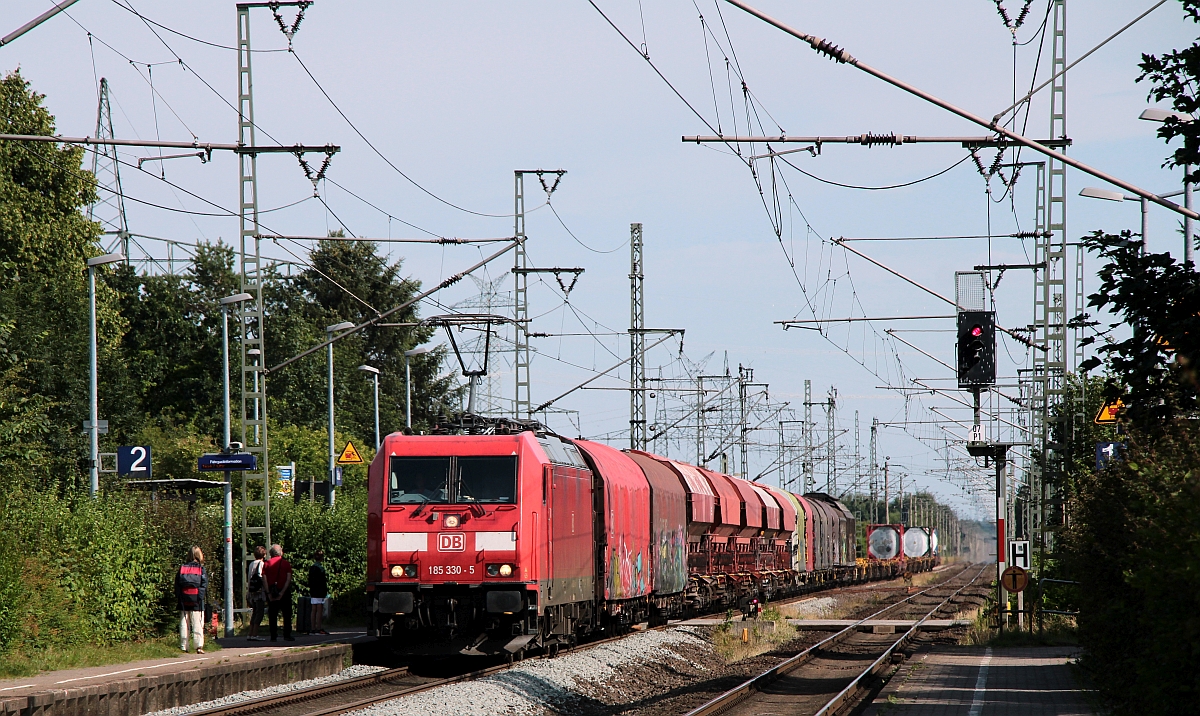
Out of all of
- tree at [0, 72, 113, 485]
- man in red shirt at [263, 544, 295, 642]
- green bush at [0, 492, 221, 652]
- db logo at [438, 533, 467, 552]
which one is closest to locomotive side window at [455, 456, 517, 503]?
db logo at [438, 533, 467, 552]

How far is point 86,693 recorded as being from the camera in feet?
45.2

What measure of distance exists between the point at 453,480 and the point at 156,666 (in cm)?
469

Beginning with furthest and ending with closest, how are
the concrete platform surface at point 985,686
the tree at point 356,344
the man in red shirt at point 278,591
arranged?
1. the tree at point 356,344
2. the man in red shirt at point 278,591
3. the concrete platform surface at point 985,686

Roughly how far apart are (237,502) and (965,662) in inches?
678

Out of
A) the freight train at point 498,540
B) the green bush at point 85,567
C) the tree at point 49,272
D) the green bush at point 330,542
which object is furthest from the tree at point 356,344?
the freight train at point 498,540

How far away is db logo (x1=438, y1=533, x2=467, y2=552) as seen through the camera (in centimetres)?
1888

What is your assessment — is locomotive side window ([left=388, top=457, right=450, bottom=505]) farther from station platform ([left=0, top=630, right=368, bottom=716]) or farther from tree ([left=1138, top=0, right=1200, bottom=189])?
tree ([left=1138, top=0, right=1200, bottom=189])

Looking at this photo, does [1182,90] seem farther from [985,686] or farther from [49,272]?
[49,272]

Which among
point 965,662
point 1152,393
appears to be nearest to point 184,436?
point 965,662

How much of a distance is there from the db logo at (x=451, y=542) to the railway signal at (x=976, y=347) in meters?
7.68

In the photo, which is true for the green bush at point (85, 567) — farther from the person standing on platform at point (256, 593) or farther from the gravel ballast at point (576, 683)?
the gravel ballast at point (576, 683)

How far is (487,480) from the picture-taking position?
1919 centimetres

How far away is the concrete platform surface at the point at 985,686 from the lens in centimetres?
1535

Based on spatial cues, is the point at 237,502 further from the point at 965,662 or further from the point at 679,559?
the point at 965,662
